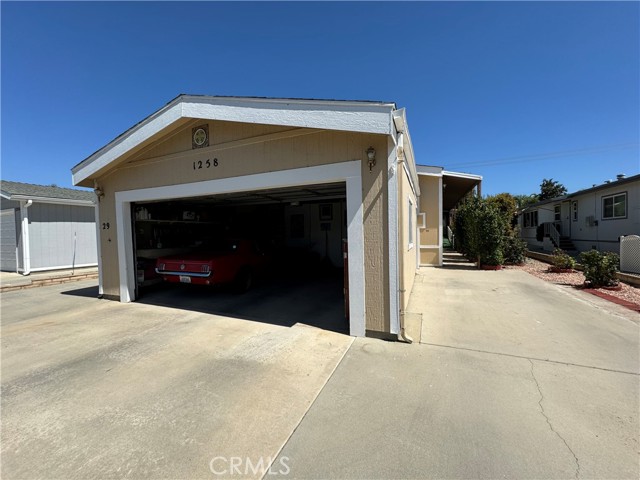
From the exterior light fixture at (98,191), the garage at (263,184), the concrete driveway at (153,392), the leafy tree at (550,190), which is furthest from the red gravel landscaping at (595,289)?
the leafy tree at (550,190)

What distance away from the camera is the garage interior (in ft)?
20.3

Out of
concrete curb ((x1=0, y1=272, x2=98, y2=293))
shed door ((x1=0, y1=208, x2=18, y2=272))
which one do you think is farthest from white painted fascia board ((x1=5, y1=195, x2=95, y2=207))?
concrete curb ((x1=0, y1=272, x2=98, y2=293))

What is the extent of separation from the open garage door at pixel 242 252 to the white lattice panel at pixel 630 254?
8.75 metres

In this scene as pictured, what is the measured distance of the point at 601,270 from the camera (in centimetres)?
748

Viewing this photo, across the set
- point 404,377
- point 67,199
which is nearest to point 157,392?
point 404,377

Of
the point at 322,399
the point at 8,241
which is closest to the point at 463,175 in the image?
the point at 322,399

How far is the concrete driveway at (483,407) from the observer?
2.07 m

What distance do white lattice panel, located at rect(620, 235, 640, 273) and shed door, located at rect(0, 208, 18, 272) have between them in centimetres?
2120

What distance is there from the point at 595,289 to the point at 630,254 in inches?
120

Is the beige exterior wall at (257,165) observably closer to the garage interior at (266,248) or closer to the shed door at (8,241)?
the garage interior at (266,248)

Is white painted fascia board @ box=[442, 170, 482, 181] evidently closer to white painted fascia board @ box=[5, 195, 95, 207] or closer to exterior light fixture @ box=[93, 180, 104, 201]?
exterior light fixture @ box=[93, 180, 104, 201]

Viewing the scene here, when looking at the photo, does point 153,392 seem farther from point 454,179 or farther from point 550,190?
point 550,190

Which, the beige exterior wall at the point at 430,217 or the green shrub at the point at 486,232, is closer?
the green shrub at the point at 486,232

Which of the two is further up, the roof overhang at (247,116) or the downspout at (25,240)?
the roof overhang at (247,116)
